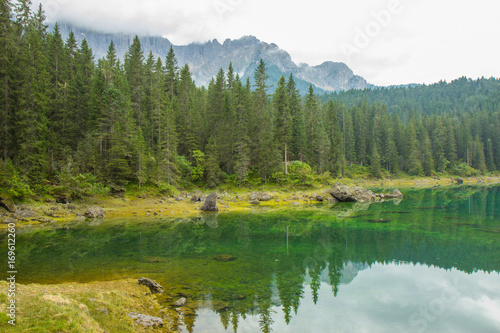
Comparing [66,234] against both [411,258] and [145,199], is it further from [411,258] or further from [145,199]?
[411,258]

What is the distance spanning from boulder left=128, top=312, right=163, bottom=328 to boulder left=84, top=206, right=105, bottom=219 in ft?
99.1

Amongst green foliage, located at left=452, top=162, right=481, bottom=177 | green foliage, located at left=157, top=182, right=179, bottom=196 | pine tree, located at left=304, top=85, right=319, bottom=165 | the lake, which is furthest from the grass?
green foliage, located at left=452, top=162, right=481, bottom=177

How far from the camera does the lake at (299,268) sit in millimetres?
12141

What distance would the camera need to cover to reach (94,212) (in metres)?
36.9

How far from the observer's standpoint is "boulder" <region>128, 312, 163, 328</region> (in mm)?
10102

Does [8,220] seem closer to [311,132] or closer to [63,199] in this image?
[63,199]

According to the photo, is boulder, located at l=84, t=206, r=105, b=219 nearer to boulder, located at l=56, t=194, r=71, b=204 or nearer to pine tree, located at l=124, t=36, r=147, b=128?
boulder, located at l=56, t=194, r=71, b=204

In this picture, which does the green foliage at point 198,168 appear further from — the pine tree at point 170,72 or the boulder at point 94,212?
the boulder at point 94,212

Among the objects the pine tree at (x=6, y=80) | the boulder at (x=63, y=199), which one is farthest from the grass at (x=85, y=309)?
the pine tree at (x=6, y=80)

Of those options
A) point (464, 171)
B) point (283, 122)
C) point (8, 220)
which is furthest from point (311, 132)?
point (464, 171)

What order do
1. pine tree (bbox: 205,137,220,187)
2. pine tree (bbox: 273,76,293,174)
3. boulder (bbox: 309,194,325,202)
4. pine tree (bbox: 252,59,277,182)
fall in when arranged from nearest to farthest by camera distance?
1. boulder (bbox: 309,194,325,202)
2. pine tree (bbox: 205,137,220,187)
3. pine tree (bbox: 252,59,277,182)
4. pine tree (bbox: 273,76,293,174)

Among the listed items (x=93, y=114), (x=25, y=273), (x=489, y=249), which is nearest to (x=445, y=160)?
(x=489, y=249)

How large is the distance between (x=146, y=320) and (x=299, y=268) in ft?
35.5

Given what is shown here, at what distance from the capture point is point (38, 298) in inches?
372
